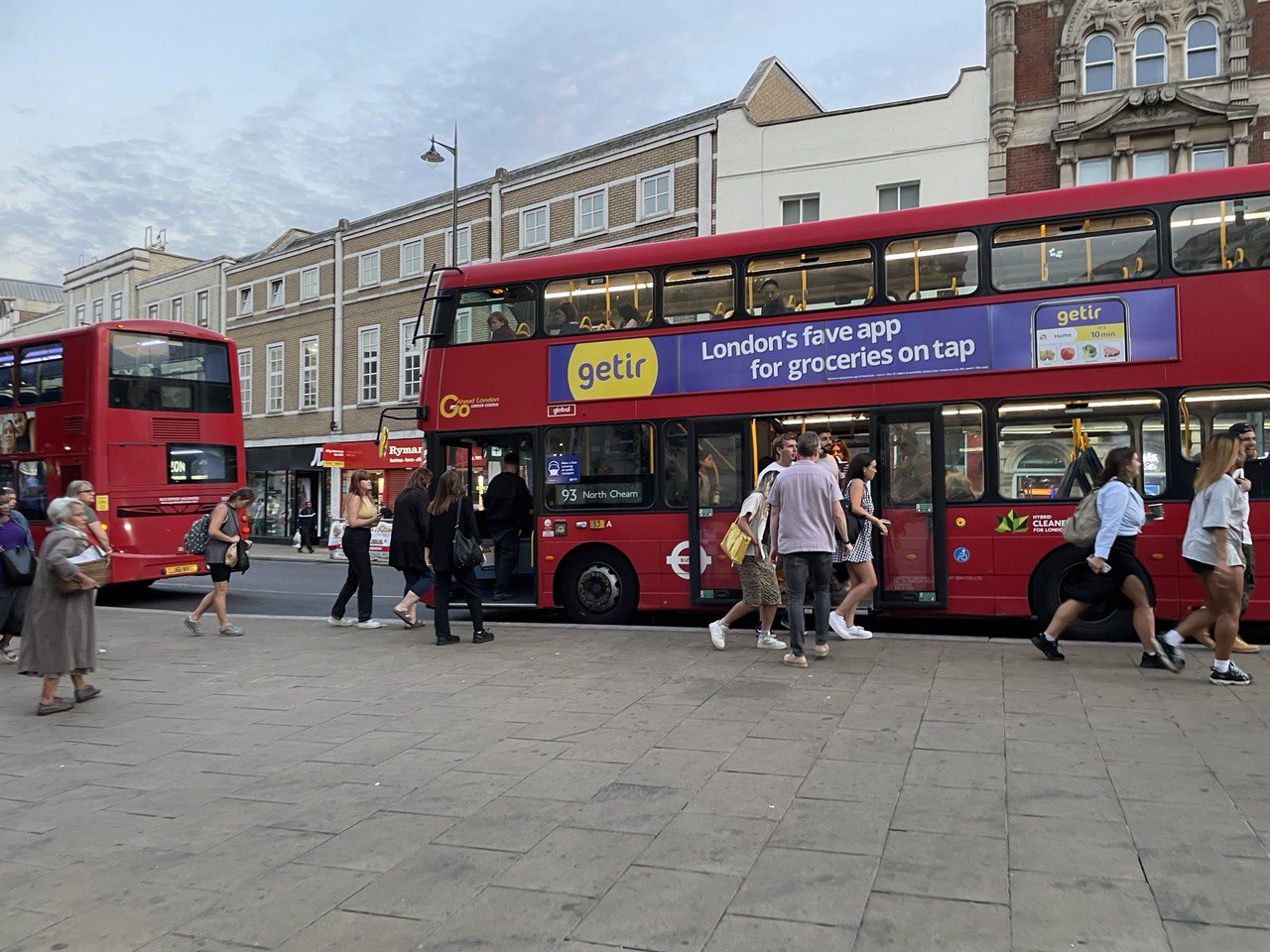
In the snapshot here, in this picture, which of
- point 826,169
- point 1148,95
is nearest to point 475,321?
point 826,169

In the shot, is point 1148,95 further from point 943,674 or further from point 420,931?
point 420,931

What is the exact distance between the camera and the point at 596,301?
10.3 meters

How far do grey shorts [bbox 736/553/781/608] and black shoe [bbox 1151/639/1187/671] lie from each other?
291 cm

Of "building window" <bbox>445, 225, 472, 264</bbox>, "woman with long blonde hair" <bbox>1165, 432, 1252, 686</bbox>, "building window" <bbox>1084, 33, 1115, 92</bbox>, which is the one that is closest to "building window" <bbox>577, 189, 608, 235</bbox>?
"building window" <bbox>445, 225, 472, 264</bbox>

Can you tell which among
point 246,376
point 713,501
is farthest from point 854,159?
point 246,376

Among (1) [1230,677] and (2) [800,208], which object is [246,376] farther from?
(1) [1230,677]

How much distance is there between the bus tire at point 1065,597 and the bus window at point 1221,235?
274cm

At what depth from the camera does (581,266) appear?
34.1 feet

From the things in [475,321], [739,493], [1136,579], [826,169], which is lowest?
[1136,579]

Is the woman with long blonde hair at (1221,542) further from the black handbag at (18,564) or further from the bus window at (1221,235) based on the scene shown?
the black handbag at (18,564)

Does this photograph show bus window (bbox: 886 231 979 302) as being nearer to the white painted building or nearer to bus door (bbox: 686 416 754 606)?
bus door (bbox: 686 416 754 606)

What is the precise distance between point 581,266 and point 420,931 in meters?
8.25

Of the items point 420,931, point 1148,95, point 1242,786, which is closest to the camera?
point 420,931

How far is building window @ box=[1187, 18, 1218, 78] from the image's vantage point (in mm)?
19250
